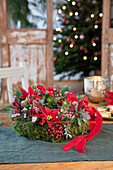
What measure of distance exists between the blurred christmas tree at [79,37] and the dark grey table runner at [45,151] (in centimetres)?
365

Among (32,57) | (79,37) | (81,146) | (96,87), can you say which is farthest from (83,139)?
(79,37)

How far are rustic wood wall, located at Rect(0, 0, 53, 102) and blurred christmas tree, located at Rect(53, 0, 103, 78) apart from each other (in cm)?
145

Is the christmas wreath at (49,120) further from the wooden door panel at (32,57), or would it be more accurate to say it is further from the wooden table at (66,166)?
the wooden door panel at (32,57)

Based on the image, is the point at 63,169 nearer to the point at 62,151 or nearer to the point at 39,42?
the point at 62,151

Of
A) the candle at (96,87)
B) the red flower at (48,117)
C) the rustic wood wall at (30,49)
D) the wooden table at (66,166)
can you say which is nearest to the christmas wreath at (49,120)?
the red flower at (48,117)

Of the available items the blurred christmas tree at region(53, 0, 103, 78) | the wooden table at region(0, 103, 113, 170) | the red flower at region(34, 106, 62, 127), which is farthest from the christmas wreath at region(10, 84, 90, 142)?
the blurred christmas tree at region(53, 0, 103, 78)

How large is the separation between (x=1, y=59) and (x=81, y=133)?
2344 mm

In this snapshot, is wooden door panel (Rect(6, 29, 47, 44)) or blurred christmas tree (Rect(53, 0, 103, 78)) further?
blurred christmas tree (Rect(53, 0, 103, 78))

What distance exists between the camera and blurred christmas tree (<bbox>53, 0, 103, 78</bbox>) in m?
4.29

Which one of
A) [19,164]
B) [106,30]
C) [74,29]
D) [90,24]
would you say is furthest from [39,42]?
[19,164]

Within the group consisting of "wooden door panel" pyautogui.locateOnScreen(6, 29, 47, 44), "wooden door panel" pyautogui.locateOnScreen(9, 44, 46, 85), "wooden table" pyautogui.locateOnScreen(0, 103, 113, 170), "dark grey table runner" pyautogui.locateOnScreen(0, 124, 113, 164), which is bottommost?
"wooden table" pyautogui.locateOnScreen(0, 103, 113, 170)

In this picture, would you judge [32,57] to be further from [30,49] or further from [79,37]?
[79,37]

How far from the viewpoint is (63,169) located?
53 cm

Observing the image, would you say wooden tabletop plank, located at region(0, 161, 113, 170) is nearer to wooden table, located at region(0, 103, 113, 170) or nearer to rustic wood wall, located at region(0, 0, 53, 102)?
wooden table, located at region(0, 103, 113, 170)
